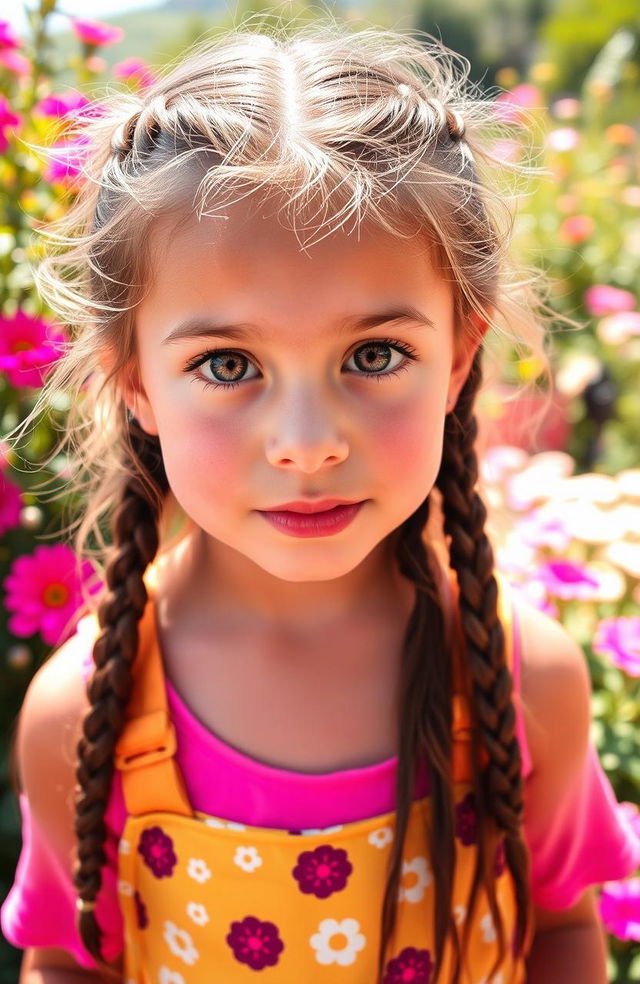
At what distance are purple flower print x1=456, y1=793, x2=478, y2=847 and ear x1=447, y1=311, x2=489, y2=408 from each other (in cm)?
45

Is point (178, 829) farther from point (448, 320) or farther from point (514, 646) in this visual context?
point (448, 320)

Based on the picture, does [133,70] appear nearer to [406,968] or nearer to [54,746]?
[54,746]

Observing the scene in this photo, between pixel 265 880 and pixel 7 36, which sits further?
pixel 7 36

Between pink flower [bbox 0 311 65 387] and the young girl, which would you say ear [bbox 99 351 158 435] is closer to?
the young girl

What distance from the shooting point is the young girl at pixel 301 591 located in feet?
2.95

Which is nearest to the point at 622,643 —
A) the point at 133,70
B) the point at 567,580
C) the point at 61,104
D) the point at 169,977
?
the point at 567,580

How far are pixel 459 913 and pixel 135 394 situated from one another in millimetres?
687

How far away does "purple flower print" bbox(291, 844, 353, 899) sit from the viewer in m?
1.07

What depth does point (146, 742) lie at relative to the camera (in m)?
1.09

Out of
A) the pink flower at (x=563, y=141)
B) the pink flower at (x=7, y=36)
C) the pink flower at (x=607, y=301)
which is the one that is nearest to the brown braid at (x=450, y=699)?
the pink flower at (x=7, y=36)

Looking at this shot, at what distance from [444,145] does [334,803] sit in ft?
2.30

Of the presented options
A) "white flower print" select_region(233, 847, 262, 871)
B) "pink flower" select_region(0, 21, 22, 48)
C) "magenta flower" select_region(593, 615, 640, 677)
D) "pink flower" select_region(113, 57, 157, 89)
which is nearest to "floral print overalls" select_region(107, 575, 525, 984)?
"white flower print" select_region(233, 847, 262, 871)

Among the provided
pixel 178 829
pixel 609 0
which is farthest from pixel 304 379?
pixel 609 0

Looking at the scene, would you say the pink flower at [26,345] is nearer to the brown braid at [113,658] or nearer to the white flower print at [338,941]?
the brown braid at [113,658]
